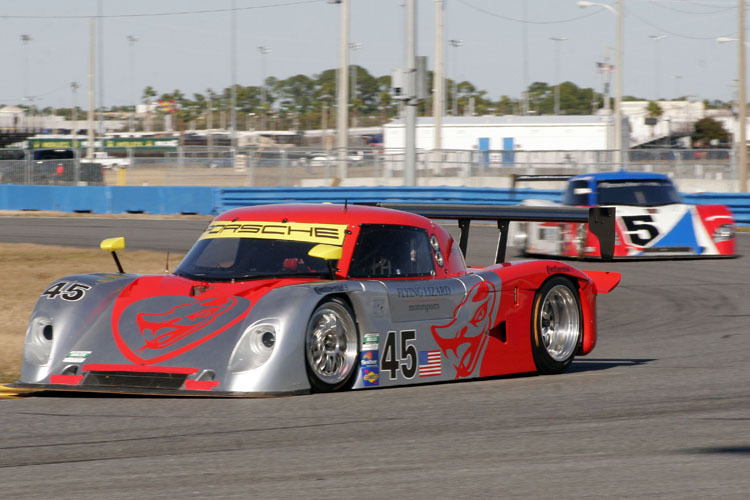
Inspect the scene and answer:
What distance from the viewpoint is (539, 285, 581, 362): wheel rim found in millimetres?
8414

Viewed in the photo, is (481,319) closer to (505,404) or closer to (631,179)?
(505,404)

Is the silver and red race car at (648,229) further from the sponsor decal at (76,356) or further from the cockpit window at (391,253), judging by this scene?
the sponsor decal at (76,356)

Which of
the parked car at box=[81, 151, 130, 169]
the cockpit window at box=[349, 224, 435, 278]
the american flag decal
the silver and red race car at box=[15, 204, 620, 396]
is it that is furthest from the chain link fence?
the american flag decal

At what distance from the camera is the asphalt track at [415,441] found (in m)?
4.45

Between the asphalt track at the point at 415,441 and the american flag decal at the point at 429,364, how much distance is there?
4.0 inches

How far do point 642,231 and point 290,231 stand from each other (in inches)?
433

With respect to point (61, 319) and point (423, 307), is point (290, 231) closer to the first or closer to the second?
point (423, 307)

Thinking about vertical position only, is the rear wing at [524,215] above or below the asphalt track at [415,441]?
above

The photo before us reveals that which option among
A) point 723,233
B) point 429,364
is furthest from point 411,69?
A: point 429,364

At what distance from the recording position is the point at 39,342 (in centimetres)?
693

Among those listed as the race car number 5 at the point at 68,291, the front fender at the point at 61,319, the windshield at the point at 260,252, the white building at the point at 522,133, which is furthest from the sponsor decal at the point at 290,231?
the white building at the point at 522,133

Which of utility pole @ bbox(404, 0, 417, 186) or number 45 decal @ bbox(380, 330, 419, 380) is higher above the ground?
utility pole @ bbox(404, 0, 417, 186)

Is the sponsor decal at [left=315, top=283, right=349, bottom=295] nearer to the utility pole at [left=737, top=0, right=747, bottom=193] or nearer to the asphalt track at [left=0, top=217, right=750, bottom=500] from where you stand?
the asphalt track at [left=0, top=217, right=750, bottom=500]

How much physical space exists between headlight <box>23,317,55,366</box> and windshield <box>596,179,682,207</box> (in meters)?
12.4
